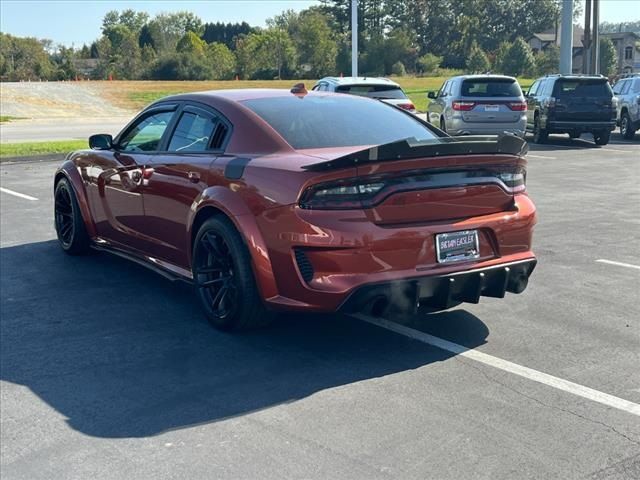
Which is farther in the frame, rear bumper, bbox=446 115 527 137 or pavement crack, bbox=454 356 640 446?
rear bumper, bbox=446 115 527 137

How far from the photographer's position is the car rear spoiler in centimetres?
460

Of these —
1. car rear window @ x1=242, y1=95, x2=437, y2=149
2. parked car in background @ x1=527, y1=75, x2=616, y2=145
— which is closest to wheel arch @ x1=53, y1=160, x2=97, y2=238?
car rear window @ x1=242, y1=95, x2=437, y2=149

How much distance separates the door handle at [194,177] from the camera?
554 centimetres

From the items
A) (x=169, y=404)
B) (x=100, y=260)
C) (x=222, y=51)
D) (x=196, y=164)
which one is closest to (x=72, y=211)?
(x=100, y=260)

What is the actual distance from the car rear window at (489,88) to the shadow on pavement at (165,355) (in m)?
13.4

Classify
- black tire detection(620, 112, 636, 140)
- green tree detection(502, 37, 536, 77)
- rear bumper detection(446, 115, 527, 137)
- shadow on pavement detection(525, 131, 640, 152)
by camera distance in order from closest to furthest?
1. rear bumper detection(446, 115, 527, 137)
2. shadow on pavement detection(525, 131, 640, 152)
3. black tire detection(620, 112, 636, 140)
4. green tree detection(502, 37, 536, 77)

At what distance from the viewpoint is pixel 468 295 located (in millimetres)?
4934

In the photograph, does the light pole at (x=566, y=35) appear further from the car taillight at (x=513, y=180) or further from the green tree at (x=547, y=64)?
the green tree at (x=547, y=64)

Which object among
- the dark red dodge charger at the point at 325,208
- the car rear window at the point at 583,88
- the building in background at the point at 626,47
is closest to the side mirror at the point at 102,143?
the dark red dodge charger at the point at 325,208

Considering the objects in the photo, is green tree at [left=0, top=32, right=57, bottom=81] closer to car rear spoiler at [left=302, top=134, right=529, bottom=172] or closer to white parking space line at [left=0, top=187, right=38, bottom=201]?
white parking space line at [left=0, top=187, right=38, bottom=201]

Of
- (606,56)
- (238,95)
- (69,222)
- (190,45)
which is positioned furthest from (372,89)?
(606,56)

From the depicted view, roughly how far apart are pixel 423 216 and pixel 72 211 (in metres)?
4.07

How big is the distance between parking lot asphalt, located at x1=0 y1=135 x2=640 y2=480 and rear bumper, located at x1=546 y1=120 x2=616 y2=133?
44.4 ft

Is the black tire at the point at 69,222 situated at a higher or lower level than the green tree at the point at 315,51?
lower
